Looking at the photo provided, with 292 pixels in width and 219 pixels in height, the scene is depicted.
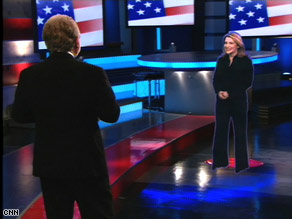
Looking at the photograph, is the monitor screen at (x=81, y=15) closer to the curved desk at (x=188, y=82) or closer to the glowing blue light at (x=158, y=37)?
the curved desk at (x=188, y=82)

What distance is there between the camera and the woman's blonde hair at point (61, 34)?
2.08m

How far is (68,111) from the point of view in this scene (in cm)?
208

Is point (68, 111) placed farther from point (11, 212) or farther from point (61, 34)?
point (11, 212)

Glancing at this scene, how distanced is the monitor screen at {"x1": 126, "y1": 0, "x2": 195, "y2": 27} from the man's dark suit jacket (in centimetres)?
757

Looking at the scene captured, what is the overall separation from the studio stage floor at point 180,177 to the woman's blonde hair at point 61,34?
1529mm

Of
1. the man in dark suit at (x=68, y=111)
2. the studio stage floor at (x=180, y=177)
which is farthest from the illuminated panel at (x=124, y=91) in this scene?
the man in dark suit at (x=68, y=111)

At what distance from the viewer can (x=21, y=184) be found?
4.14 m

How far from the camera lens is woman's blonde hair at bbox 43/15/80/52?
208cm

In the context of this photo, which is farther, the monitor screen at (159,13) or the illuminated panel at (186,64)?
the monitor screen at (159,13)

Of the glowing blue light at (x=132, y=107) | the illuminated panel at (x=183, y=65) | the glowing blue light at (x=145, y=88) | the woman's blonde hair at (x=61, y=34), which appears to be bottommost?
A: the glowing blue light at (x=132, y=107)

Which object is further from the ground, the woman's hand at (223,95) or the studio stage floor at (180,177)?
the woman's hand at (223,95)

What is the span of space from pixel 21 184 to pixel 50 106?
7.20 feet

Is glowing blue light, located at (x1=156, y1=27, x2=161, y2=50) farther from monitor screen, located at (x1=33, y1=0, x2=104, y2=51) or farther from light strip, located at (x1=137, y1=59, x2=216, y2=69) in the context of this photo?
light strip, located at (x1=137, y1=59, x2=216, y2=69)

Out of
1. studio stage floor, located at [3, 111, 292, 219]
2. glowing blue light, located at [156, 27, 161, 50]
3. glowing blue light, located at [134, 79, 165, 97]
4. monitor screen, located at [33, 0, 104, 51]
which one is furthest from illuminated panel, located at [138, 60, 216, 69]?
glowing blue light, located at [156, 27, 161, 50]
